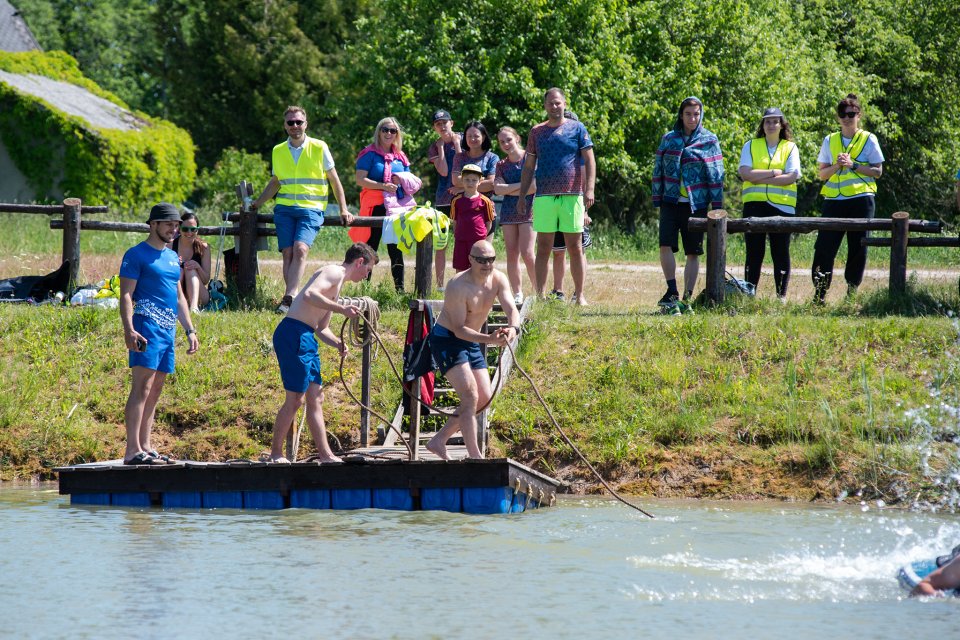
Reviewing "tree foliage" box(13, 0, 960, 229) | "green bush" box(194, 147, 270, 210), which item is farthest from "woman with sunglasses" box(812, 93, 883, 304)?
"green bush" box(194, 147, 270, 210)

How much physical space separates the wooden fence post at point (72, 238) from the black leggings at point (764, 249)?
7450mm

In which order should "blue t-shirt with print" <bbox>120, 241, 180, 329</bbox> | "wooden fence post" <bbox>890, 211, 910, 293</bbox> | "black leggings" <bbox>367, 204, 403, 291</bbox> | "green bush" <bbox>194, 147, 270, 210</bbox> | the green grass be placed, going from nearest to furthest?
1. "blue t-shirt with print" <bbox>120, 241, 180, 329</bbox>
2. "wooden fence post" <bbox>890, 211, 910, 293</bbox>
3. "black leggings" <bbox>367, 204, 403, 291</bbox>
4. the green grass
5. "green bush" <bbox>194, 147, 270, 210</bbox>

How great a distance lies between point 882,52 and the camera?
34.4 meters

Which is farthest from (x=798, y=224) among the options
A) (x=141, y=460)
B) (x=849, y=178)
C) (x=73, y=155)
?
(x=73, y=155)

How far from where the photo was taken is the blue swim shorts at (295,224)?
13961mm

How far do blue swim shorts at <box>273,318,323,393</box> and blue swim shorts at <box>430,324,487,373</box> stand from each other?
3.22 feet

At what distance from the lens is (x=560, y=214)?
13922 millimetres

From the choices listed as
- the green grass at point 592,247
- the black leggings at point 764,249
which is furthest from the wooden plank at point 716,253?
the green grass at point 592,247

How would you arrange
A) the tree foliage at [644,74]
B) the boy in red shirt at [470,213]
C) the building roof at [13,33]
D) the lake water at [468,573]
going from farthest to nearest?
the building roof at [13,33] < the tree foliage at [644,74] < the boy in red shirt at [470,213] < the lake water at [468,573]

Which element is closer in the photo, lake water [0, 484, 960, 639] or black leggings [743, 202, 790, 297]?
lake water [0, 484, 960, 639]

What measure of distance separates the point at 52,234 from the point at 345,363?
13.5 meters

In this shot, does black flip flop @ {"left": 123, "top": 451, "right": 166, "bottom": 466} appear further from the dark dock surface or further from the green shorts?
the green shorts

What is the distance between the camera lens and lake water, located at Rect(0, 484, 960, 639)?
24.0 feet

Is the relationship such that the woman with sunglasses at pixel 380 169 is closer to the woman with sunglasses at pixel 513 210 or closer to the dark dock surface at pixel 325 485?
the woman with sunglasses at pixel 513 210
